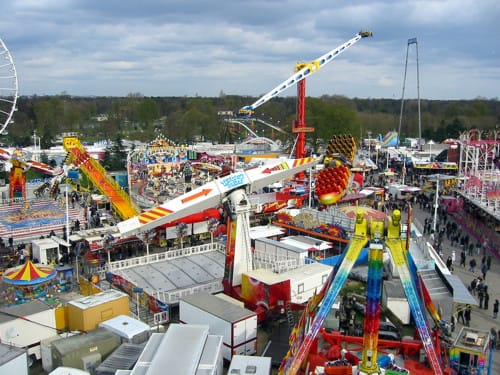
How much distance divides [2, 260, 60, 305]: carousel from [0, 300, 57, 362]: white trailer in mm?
1832

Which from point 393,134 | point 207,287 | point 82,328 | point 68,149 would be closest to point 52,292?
point 82,328

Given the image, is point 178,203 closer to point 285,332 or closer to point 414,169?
point 285,332

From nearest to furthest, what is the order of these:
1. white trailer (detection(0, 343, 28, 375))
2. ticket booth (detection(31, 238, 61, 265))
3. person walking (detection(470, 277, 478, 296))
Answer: white trailer (detection(0, 343, 28, 375)) → person walking (detection(470, 277, 478, 296)) → ticket booth (detection(31, 238, 61, 265))

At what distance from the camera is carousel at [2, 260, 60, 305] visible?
16156 mm

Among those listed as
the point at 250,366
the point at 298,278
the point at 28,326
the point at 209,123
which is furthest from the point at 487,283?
the point at 209,123

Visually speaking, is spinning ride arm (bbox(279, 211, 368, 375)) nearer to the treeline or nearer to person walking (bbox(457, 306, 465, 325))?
person walking (bbox(457, 306, 465, 325))

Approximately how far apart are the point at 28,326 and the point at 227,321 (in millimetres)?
5253

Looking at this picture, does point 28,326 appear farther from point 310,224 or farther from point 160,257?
point 310,224

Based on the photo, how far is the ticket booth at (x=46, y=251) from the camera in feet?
70.5

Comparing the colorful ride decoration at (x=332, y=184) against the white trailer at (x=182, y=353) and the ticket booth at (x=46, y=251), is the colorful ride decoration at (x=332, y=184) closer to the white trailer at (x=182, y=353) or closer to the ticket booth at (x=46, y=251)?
the ticket booth at (x=46, y=251)

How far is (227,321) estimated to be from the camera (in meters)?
13.4

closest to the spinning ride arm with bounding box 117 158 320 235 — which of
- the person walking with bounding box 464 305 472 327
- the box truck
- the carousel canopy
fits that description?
the box truck

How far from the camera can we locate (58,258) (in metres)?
22.0

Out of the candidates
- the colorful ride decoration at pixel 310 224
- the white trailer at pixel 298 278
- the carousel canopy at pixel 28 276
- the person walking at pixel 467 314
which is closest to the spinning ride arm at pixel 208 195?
the white trailer at pixel 298 278
